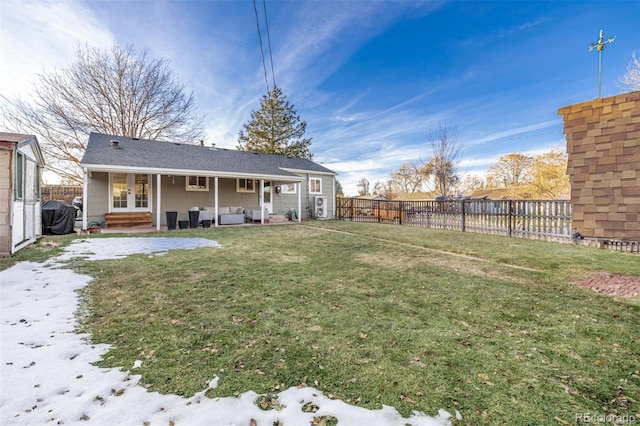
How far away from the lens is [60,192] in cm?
1490

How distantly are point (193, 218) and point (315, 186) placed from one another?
324 inches

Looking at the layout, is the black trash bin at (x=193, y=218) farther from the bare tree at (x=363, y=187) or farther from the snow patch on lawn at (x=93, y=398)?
the bare tree at (x=363, y=187)

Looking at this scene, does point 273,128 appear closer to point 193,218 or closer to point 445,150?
point 445,150

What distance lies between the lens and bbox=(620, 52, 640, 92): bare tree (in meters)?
11.8

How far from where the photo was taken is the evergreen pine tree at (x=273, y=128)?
2822cm

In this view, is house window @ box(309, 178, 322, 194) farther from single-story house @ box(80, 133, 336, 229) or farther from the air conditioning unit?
the air conditioning unit

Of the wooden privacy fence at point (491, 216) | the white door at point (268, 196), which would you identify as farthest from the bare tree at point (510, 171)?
the white door at point (268, 196)

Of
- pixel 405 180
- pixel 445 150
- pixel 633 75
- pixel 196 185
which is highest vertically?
pixel 633 75

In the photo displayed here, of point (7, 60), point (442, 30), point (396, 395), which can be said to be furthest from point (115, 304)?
point (442, 30)

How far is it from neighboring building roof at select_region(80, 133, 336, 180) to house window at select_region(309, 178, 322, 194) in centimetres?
155

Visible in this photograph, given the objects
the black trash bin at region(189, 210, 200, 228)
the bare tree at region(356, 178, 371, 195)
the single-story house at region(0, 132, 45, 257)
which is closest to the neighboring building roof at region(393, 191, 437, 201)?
the bare tree at region(356, 178, 371, 195)

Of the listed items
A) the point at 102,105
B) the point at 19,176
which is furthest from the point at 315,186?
the point at 102,105

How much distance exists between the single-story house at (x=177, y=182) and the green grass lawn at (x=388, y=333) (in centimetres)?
666

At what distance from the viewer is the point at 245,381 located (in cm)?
201
